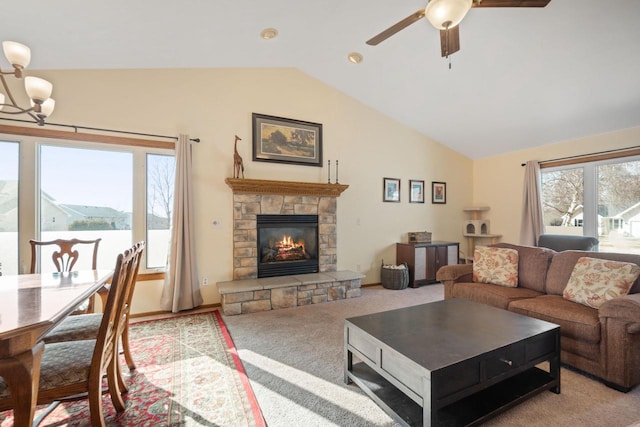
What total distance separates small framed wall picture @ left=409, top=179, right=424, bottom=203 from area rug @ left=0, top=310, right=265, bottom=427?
4.06 metres

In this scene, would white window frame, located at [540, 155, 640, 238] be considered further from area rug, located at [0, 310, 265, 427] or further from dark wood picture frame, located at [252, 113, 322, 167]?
area rug, located at [0, 310, 265, 427]

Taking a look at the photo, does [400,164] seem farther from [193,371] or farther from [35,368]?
[35,368]

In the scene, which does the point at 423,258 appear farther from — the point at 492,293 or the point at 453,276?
the point at 492,293

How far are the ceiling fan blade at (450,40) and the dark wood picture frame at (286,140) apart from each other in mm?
2564

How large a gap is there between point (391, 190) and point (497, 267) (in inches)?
93.3

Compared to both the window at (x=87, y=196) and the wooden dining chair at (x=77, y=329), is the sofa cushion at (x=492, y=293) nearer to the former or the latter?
the wooden dining chair at (x=77, y=329)

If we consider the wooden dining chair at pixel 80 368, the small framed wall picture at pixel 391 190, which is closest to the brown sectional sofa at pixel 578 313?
the small framed wall picture at pixel 391 190

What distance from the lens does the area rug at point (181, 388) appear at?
1.63 metres

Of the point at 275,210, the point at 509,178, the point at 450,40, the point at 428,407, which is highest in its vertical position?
the point at 450,40

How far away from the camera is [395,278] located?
4.56m

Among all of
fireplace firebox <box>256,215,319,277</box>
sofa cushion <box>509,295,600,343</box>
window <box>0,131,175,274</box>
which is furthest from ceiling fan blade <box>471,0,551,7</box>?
window <box>0,131,175,274</box>

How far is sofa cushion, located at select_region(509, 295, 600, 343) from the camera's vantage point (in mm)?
1979

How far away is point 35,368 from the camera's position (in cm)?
113

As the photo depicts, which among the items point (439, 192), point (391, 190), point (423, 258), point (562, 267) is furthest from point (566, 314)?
point (439, 192)
